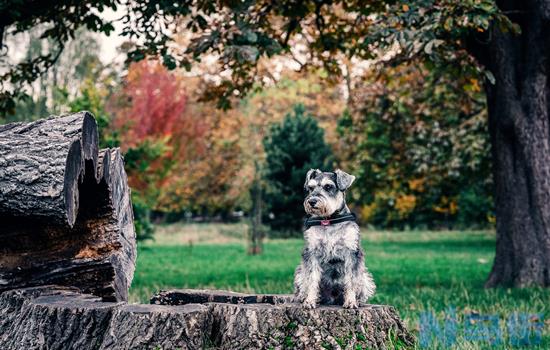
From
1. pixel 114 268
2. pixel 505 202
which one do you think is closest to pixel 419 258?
pixel 505 202

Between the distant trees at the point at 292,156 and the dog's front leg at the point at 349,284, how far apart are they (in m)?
27.2

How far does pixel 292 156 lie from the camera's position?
33.1m

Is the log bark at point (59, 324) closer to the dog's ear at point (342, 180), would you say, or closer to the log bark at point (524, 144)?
the dog's ear at point (342, 180)

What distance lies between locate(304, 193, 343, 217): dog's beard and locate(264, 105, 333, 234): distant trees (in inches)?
1070

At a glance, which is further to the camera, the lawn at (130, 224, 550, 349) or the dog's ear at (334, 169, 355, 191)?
the lawn at (130, 224, 550, 349)

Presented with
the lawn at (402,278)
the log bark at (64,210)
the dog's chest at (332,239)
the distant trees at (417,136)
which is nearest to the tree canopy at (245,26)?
the lawn at (402,278)

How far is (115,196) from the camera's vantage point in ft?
22.1

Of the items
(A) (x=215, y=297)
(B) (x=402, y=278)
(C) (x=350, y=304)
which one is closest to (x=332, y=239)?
(C) (x=350, y=304)

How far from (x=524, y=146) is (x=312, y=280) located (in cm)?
824

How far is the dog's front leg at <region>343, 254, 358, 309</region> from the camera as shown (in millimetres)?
5465

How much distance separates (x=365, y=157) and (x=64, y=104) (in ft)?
47.3

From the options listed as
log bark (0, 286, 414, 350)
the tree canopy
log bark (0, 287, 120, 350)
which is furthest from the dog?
the tree canopy

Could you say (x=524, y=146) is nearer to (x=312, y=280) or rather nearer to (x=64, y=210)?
(x=312, y=280)

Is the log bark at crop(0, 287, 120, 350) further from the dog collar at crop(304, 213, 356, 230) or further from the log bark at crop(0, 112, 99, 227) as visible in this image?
the dog collar at crop(304, 213, 356, 230)
